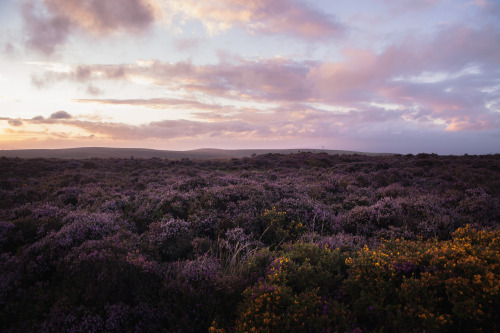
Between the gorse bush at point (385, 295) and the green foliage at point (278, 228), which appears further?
the green foliage at point (278, 228)

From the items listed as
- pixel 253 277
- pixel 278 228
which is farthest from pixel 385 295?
pixel 278 228

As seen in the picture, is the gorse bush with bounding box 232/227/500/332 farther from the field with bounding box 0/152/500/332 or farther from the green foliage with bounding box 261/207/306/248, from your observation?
the green foliage with bounding box 261/207/306/248

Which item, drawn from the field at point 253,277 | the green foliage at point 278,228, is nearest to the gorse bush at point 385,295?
the field at point 253,277

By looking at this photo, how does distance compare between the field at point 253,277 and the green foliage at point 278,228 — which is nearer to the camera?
the field at point 253,277

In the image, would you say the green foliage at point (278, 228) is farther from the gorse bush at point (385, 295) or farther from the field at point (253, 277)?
the gorse bush at point (385, 295)

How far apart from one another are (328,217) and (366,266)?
363cm

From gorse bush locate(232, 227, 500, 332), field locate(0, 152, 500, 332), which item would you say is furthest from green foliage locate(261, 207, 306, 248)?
gorse bush locate(232, 227, 500, 332)

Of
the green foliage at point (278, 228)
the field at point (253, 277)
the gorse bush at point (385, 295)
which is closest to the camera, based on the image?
the gorse bush at point (385, 295)

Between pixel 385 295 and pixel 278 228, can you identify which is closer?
pixel 385 295

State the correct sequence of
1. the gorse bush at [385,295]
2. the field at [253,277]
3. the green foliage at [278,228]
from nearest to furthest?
the gorse bush at [385,295] → the field at [253,277] → the green foliage at [278,228]

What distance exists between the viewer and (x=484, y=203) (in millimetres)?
7707

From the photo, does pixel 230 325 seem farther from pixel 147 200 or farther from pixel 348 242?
pixel 147 200

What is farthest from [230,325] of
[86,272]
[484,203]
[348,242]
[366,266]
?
[484,203]

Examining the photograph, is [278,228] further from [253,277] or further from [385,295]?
[385,295]
